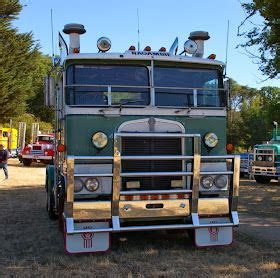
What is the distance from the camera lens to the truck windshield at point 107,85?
7.59 m

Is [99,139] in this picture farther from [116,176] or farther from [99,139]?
[116,176]

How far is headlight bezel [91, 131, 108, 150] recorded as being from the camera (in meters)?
7.38

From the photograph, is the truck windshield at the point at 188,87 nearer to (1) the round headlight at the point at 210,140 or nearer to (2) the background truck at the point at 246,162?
(1) the round headlight at the point at 210,140

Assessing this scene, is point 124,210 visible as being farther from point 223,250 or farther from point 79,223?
point 223,250

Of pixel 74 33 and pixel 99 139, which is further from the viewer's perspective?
pixel 74 33

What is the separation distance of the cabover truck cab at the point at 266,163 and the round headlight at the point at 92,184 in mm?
15973

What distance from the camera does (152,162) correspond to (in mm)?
7473

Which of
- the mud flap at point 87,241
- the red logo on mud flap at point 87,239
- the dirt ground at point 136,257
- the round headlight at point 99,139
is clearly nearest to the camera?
the dirt ground at point 136,257

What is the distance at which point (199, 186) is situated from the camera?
750cm

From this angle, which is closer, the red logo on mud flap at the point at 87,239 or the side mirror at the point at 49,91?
the red logo on mud flap at the point at 87,239

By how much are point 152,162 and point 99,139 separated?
0.85m

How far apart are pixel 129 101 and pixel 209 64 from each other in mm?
1530

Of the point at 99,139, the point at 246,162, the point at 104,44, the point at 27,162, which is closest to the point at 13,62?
the point at 27,162

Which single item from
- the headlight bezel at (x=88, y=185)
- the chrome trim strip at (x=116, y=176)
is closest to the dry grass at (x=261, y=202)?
the chrome trim strip at (x=116, y=176)
